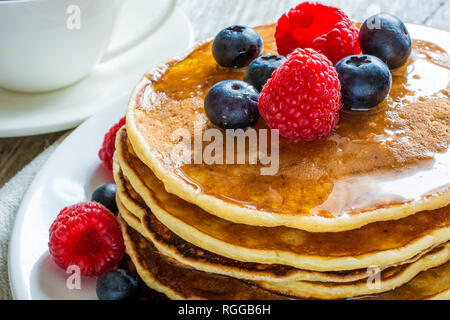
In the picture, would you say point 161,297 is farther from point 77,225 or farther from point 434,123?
point 434,123

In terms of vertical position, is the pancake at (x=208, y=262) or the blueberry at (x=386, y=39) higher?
the blueberry at (x=386, y=39)

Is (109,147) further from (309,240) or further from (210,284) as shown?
(309,240)

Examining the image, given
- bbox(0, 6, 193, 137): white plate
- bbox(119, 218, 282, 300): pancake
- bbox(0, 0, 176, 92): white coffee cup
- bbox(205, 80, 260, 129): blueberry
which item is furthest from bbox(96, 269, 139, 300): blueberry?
bbox(0, 0, 176, 92): white coffee cup

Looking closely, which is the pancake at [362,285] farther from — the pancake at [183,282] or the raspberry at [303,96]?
the raspberry at [303,96]

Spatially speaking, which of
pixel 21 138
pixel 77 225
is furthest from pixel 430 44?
pixel 21 138

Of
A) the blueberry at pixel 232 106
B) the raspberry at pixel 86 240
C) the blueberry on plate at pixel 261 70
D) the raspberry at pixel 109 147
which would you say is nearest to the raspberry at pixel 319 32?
the blueberry on plate at pixel 261 70
